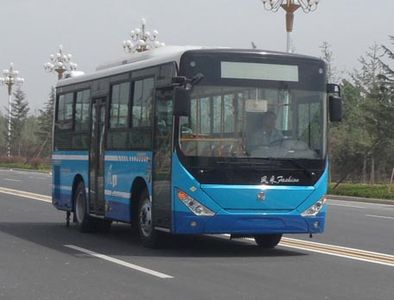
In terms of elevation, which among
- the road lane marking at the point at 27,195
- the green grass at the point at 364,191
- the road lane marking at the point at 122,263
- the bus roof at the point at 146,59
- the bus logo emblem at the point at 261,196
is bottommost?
the road lane marking at the point at 122,263

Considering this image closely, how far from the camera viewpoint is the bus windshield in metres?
12.6

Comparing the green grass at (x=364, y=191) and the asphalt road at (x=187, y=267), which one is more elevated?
the green grass at (x=364, y=191)

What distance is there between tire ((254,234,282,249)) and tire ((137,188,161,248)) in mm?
1733

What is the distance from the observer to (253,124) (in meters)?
12.7

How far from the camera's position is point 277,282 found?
33.7ft

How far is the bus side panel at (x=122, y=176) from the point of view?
44.9 ft

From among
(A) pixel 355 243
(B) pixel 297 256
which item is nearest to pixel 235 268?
(B) pixel 297 256

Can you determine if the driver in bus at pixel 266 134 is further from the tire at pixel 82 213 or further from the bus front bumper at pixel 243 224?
the tire at pixel 82 213

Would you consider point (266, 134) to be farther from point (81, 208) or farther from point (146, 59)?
point (81, 208)

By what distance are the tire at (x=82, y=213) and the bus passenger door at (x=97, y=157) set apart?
433 mm

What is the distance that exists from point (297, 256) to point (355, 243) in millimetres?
2413

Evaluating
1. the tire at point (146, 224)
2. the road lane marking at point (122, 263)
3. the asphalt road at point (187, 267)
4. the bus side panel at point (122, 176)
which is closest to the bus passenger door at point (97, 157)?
the bus side panel at point (122, 176)

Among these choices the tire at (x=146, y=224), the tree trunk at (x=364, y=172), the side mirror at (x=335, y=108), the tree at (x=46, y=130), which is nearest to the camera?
the side mirror at (x=335, y=108)

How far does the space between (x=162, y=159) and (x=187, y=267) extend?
2.05m
